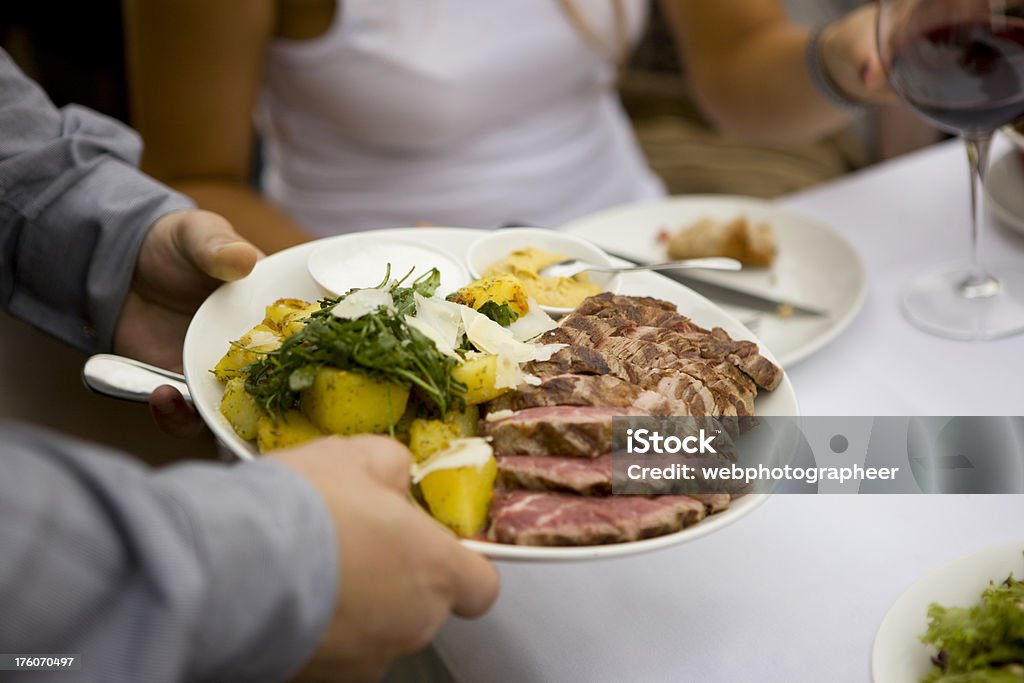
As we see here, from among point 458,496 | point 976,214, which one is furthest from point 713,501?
point 976,214

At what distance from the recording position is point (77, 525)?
67cm

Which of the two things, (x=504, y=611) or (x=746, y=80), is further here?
(x=746, y=80)

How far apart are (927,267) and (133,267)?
1.35 metres

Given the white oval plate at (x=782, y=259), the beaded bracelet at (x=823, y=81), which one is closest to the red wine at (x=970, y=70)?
the white oval plate at (x=782, y=259)

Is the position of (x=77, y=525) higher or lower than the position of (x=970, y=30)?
lower

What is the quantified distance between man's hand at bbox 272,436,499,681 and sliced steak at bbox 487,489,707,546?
0.05 meters

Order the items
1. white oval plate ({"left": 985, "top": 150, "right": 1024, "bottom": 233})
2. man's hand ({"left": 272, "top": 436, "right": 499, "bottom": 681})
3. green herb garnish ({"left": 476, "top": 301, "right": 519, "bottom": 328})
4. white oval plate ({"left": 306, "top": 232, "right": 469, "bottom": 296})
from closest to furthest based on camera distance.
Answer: man's hand ({"left": 272, "top": 436, "right": 499, "bottom": 681}) < green herb garnish ({"left": 476, "top": 301, "right": 519, "bottom": 328}) < white oval plate ({"left": 306, "top": 232, "right": 469, "bottom": 296}) < white oval plate ({"left": 985, "top": 150, "right": 1024, "bottom": 233})

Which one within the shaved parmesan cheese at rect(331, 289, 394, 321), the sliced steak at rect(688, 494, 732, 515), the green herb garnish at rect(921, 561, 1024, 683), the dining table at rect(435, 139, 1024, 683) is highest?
the shaved parmesan cheese at rect(331, 289, 394, 321)

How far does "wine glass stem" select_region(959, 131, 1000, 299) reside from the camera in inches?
55.2

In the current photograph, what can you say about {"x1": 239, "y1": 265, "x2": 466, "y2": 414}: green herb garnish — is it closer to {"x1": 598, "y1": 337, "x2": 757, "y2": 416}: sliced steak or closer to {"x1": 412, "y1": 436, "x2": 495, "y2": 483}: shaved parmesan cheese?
{"x1": 412, "y1": 436, "x2": 495, "y2": 483}: shaved parmesan cheese

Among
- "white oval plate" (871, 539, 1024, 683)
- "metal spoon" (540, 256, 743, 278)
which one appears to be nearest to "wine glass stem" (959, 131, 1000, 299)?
"metal spoon" (540, 256, 743, 278)

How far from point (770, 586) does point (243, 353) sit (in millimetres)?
679

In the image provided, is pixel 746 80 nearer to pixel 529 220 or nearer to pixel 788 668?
pixel 529 220

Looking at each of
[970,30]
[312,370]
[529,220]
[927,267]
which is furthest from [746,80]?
[312,370]
